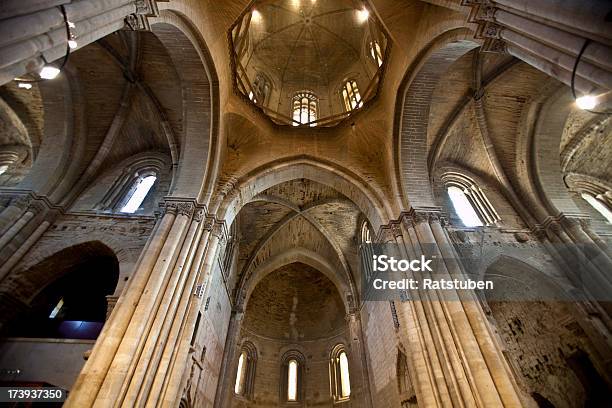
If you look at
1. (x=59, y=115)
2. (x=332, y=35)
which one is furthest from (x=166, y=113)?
(x=332, y=35)

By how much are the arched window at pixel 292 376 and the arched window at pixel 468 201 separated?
10.3 metres

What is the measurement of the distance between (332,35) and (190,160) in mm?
11576

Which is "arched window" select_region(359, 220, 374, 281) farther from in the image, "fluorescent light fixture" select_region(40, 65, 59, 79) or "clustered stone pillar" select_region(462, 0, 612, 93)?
"fluorescent light fixture" select_region(40, 65, 59, 79)

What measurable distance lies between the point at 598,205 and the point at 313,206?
1026 cm

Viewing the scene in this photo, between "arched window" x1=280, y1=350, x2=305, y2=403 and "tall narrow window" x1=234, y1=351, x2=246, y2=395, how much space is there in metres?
1.91

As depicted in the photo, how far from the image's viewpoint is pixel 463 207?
10.2 metres

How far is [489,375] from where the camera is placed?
210 inches

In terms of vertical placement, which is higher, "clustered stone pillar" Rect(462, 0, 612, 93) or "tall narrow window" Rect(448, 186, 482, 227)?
"tall narrow window" Rect(448, 186, 482, 227)

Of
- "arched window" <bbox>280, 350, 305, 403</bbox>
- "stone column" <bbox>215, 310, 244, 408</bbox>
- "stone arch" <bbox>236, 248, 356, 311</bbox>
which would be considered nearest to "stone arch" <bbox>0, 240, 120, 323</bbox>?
"stone column" <bbox>215, 310, 244, 408</bbox>

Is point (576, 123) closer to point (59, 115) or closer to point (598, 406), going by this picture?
point (598, 406)

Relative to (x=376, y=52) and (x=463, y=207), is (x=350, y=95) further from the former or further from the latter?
(x=463, y=207)

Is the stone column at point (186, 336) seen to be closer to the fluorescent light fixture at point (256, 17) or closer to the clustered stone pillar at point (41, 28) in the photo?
the clustered stone pillar at point (41, 28)

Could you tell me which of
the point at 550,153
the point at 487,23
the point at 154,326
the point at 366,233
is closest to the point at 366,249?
the point at 366,233

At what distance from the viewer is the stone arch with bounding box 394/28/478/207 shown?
7.85 meters
